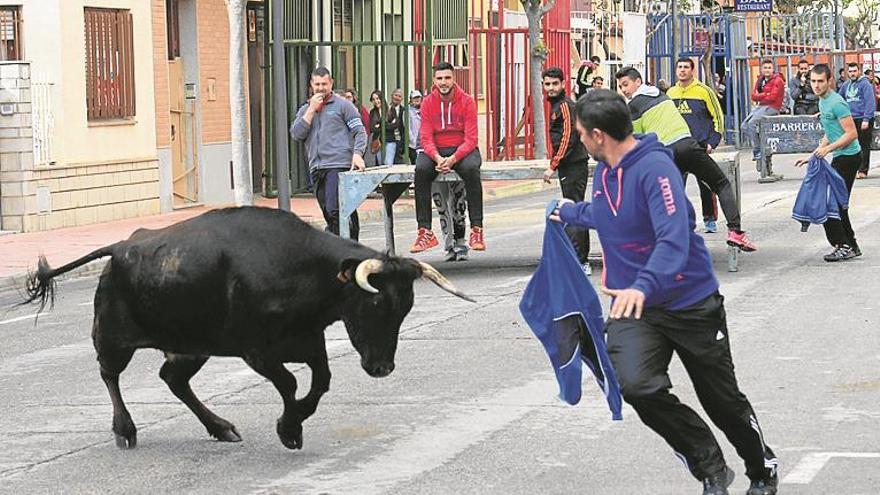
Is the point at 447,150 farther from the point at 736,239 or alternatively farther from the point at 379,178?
the point at 736,239

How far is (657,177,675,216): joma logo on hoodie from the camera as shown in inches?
267

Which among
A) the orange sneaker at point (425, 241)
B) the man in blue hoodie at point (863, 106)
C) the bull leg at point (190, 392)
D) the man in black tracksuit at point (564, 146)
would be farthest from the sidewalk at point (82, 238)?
the bull leg at point (190, 392)

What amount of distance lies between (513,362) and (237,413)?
7.00ft

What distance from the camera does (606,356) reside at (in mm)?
7555

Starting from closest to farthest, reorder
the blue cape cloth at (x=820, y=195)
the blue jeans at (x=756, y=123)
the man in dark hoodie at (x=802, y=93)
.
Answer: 1. the blue cape cloth at (x=820, y=195)
2. the blue jeans at (x=756, y=123)
3. the man in dark hoodie at (x=802, y=93)

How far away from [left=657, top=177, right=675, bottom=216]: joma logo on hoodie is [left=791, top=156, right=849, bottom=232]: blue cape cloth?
922 cm

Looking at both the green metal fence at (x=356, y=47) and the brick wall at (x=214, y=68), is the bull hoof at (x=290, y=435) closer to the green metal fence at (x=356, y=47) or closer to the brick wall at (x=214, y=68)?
the brick wall at (x=214, y=68)

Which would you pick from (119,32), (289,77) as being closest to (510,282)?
(119,32)

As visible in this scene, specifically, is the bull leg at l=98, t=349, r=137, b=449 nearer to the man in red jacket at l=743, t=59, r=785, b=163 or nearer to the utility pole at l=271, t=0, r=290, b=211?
the utility pole at l=271, t=0, r=290, b=211

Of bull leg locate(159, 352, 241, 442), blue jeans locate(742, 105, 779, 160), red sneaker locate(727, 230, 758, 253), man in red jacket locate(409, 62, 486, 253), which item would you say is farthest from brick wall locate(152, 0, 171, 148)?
bull leg locate(159, 352, 241, 442)

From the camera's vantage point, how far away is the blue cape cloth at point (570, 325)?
7598 mm

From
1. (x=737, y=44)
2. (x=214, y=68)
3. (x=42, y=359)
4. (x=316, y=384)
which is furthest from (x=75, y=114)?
(x=737, y=44)

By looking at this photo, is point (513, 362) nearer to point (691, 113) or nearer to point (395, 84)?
point (691, 113)

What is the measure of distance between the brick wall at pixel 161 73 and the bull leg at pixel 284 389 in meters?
19.2
